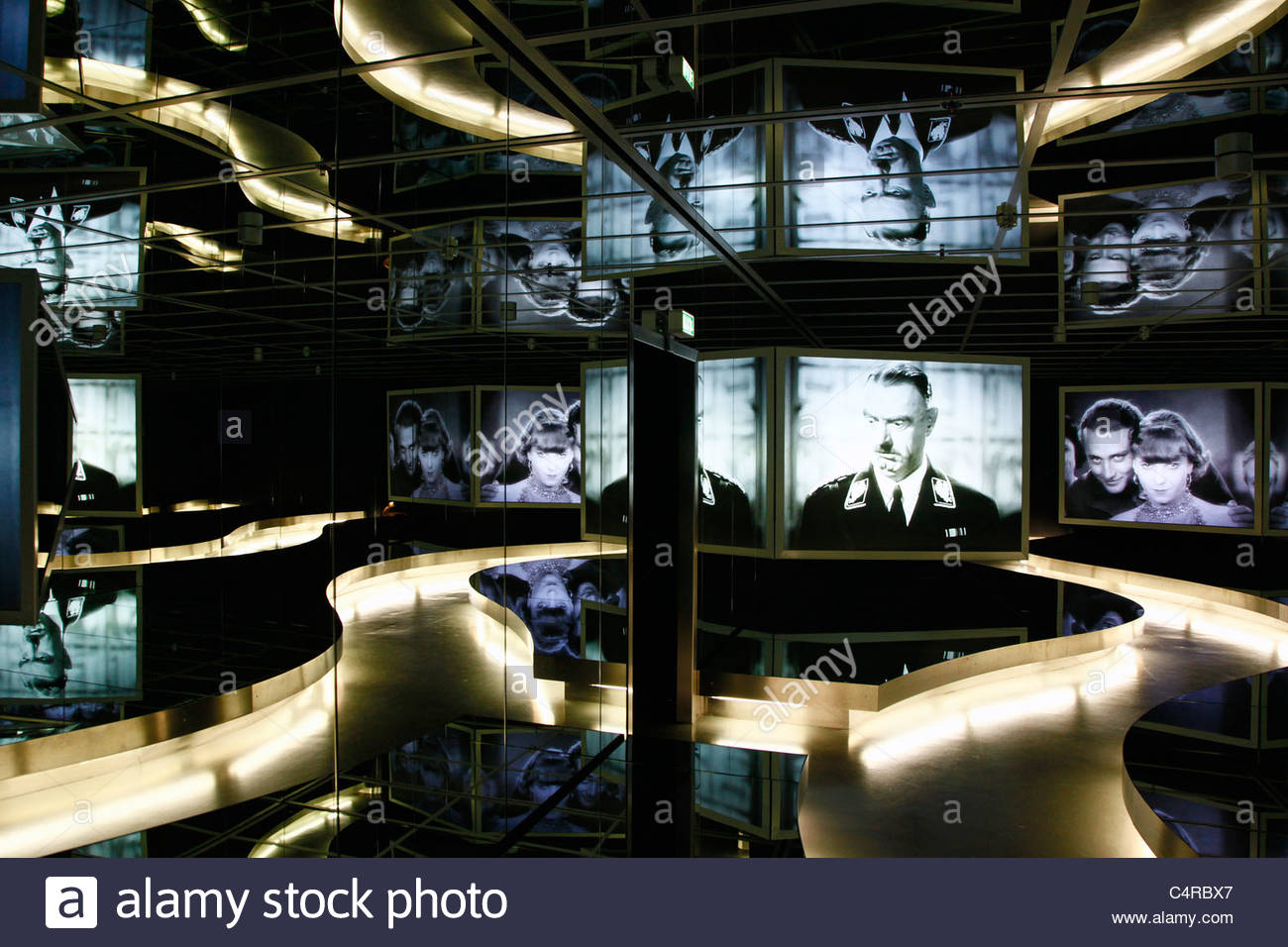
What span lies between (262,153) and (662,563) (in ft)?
15.0

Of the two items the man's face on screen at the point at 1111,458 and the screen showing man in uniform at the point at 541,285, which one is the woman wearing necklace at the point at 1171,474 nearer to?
the man's face on screen at the point at 1111,458

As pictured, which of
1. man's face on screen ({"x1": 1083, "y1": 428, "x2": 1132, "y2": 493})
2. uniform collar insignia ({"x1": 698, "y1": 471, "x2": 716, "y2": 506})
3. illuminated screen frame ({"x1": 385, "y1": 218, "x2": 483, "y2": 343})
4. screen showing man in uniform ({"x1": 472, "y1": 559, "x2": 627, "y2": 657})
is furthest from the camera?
man's face on screen ({"x1": 1083, "y1": 428, "x2": 1132, "y2": 493})

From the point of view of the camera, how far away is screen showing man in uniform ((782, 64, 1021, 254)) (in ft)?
27.1

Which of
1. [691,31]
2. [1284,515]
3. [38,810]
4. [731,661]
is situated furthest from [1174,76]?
[1284,515]

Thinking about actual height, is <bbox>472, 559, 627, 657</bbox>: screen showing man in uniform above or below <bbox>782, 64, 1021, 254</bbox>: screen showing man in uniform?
below

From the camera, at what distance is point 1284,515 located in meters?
15.9

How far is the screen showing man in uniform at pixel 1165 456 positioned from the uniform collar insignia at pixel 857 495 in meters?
8.54

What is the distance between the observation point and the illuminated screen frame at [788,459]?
40.0 ft

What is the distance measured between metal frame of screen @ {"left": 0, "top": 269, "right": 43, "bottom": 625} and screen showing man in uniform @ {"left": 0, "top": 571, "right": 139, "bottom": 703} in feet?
0.27

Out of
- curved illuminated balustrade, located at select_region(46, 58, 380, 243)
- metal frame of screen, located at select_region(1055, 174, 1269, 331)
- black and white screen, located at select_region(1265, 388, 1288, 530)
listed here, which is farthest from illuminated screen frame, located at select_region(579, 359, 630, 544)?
black and white screen, located at select_region(1265, 388, 1288, 530)

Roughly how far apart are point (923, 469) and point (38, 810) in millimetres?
12388

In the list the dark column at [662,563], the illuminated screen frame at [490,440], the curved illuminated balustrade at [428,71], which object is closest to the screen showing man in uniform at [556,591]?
the dark column at [662,563]

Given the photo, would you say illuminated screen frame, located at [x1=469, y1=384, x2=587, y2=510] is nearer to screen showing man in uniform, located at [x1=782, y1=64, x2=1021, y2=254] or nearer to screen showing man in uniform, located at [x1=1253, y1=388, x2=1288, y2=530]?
screen showing man in uniform, located at [x1=782, y1=64, x2=1021, y2=254]

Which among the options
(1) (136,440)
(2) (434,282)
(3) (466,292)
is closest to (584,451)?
(3) (466,292)
